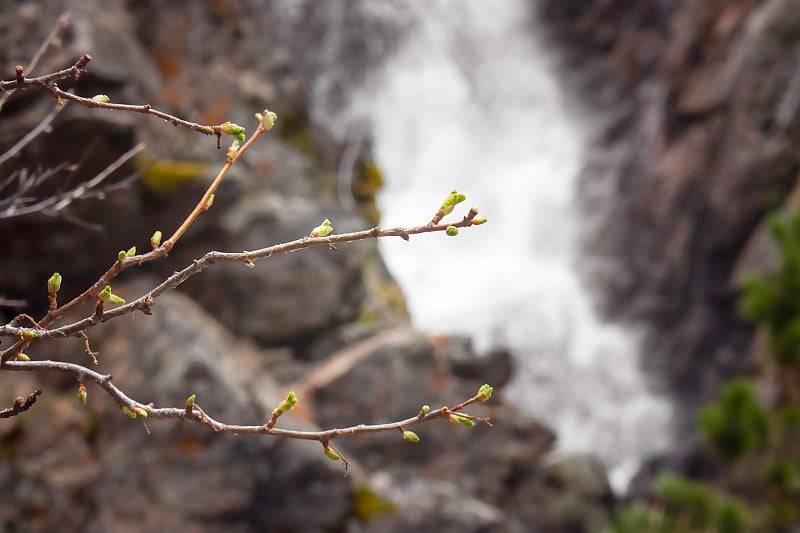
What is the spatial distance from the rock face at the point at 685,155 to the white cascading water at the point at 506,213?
97 cm

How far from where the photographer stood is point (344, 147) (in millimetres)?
12445

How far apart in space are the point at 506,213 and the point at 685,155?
6.21m

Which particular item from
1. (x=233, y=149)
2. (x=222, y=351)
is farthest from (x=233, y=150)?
(x=222, y=351)

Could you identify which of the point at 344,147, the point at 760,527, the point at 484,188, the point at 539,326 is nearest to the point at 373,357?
the point at 760,527

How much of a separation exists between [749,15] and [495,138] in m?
9.38

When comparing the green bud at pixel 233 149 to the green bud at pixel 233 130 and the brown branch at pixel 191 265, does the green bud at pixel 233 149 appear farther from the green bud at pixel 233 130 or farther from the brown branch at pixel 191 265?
the brown branch at pixel 191 265

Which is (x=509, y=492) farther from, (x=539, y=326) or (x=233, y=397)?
(x=539, y=326)

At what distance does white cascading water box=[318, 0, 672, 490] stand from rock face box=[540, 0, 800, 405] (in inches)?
38.2

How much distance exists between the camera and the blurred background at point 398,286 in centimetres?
545

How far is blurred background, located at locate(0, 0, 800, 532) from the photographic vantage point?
17.9 ft

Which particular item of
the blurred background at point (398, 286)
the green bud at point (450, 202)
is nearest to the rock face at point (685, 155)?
the blurred background at point (398, 286)

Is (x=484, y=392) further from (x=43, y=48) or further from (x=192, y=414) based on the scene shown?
(x=43, y=48)

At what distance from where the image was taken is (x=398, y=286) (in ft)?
39.0

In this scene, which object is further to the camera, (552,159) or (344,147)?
(552,159)
